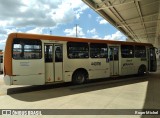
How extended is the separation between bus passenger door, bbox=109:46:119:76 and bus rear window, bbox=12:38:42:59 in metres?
5.25

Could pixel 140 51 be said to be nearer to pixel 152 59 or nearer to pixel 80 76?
pixel 152 59

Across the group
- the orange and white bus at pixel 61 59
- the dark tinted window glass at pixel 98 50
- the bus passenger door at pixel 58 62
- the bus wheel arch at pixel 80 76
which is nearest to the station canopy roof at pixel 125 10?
the orange and white bus at pixel 61 59

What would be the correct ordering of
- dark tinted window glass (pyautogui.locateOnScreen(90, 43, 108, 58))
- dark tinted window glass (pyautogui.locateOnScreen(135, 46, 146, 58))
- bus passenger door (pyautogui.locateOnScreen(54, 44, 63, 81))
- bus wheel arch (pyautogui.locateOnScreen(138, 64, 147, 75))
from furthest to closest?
bus wheel arch (pyautogui.locateOnScreen(138, 64, 147, 75))
dark tinted window glass (pyautogui.locateOnScreen(135, 46, 146, 58))
dark tinted window glass (pyautogui.locateOnScreen(90, 43, 108, 58))
bus passenger door (pyautogui.locateOnScreen(54, 44, 63, 81))

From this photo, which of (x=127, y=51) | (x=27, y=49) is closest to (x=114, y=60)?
(x=127, y=51)

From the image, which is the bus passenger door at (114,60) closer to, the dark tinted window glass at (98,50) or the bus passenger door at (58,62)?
the dark tinted window glass at (98,50)

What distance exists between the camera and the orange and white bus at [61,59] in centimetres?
937

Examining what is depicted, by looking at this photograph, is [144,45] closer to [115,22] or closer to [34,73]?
[115,22]

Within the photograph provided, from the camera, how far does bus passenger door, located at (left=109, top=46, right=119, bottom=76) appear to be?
44.2 feet

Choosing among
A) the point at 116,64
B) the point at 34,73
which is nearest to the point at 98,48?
the point at 116,64

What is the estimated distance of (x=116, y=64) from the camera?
45.2 feet

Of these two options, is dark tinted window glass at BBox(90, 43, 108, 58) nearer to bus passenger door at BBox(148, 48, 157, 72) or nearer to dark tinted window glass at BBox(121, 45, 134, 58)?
dark tinted window glass at BBox(121, 45, 134, 58)

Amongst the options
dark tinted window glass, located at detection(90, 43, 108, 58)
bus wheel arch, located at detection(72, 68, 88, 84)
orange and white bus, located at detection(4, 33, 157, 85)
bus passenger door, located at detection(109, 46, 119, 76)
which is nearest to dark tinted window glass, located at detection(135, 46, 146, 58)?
orange and white bus, located at detection(4, 33, 157, 85)

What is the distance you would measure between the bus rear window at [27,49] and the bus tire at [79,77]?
2486mm

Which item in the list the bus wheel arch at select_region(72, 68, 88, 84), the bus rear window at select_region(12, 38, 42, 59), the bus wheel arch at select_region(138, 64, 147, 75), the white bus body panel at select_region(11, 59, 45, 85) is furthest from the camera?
the bus wheel arch at select_region(138, 64, 147, 75)
